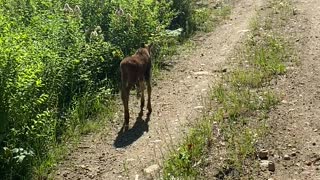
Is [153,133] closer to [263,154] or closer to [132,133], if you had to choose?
[132,133]

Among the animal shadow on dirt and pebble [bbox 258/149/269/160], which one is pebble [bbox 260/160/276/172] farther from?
the animal shadow on dirt

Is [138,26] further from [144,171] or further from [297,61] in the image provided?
[144,171]

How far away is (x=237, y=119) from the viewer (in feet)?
24.6

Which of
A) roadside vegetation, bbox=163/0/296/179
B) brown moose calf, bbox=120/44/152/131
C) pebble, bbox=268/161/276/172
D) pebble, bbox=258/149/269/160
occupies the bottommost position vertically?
pebble, bbox=268/161/276/172

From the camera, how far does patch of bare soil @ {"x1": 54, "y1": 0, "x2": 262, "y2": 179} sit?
6660mm

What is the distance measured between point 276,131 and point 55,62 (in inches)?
142

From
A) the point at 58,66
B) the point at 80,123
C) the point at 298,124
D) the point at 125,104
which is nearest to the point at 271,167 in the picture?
the point at 298,124

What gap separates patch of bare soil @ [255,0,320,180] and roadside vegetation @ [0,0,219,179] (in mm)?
2852

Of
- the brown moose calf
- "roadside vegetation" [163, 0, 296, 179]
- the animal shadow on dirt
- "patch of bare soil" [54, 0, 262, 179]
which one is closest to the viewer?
"roadside vegetation" [163, 0, 296, 179]

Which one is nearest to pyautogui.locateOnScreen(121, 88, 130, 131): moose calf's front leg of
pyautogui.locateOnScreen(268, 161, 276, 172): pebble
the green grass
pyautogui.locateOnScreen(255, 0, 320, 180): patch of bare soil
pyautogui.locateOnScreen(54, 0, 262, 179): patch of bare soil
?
pyautogui.locateOnScreen(54, 0, 262, 179): patch of bare soil

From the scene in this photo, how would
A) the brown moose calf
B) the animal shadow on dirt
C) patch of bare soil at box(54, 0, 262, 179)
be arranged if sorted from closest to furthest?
1. patch of bare soil at box(54, 0, 262, 179)
2. the animal shadow on dirt
3. the brown moose calf

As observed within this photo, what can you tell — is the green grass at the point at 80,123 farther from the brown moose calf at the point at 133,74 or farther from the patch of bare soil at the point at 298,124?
the patch of bare soil at the point at 298,124

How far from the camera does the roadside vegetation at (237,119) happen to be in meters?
6.22

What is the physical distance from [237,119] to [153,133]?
1.31m
